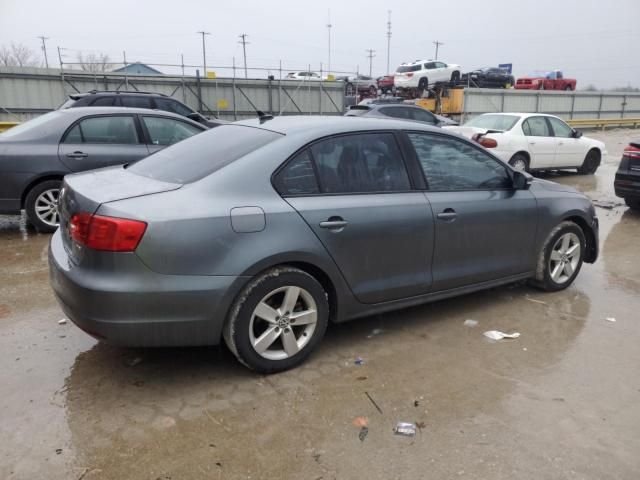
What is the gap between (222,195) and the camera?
3.16m

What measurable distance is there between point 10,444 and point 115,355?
991 mm

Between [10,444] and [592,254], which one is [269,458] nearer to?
[10,444]

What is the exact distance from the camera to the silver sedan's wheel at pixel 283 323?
3.29 metres

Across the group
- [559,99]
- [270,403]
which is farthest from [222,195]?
[559,99]

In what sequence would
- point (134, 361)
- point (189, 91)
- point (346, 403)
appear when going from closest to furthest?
point (346, 403), point (134, 361), point (189, 91)

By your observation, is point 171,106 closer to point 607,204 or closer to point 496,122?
point 496,122

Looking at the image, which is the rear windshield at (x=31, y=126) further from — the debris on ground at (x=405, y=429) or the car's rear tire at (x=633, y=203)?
the car's rear tire at (x=633, y=203)

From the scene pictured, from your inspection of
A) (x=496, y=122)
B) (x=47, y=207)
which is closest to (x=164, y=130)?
(x=47, y=207)

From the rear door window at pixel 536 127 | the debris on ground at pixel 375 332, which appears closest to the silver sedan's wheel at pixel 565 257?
the debris on ground at pixel 375 332

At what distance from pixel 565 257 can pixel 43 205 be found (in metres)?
6.05

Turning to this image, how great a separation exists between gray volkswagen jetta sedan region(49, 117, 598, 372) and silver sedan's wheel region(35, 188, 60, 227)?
317cm

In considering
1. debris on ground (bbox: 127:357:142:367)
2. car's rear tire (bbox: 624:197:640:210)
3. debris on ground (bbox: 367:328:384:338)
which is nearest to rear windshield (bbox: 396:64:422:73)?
car's rear tire (bbox: 624:197:640:210)

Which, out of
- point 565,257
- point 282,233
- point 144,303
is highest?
point 282,233

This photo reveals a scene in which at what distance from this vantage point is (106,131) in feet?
23.0
